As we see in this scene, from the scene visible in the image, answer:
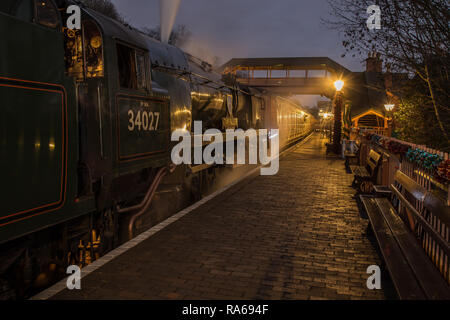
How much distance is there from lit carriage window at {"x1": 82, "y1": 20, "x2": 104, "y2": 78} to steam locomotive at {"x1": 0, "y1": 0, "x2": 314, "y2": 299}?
0.01 metres

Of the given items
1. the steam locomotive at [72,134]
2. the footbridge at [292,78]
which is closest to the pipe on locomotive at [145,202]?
the steam locomotive at [72,134]

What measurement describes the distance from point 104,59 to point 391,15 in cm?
562

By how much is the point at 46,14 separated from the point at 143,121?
1914 mm

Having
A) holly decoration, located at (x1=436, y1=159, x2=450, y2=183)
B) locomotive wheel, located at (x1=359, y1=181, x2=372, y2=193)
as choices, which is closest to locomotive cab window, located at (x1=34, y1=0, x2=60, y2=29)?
holly decoration, located at (x1=436, y1=159, x2=450, y2=183)

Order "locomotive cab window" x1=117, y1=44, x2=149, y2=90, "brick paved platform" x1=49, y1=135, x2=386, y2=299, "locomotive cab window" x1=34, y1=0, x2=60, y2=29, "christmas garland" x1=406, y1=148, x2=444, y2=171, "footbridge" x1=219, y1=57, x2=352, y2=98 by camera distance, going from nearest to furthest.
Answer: "locomotive cab window" x1=34, y1=0, x2=60, y2=29 < "brick paved platform" x1=49, y1=135, x2=386, y2=299 < "christmas garland" x1=406, y1=148, x2=444, y2=171 < "locomotive cab window" x1=117, y1=44, x2=149, y2=90 < "footbridge" x1=219, y1=57, x2=352, y2=98

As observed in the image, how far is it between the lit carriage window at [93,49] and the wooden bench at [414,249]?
3.95 m

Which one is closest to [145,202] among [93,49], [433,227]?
[93,49]

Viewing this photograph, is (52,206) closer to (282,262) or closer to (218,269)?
(218,269)

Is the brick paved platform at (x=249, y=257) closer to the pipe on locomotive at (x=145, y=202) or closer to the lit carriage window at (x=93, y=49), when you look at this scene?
the pipe on locomotive at (x=145, y=202)

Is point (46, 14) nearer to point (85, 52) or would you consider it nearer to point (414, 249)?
point (85, 52)

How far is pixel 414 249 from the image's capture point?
3.87 meters

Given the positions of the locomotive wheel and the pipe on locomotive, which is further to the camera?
the locomotive wheel

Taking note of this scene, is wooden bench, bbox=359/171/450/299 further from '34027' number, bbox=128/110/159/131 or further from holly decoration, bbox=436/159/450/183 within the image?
'34027' number, bbox=128/110/159/131

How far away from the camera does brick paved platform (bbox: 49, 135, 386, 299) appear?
3.68m
